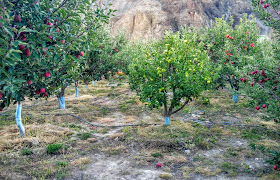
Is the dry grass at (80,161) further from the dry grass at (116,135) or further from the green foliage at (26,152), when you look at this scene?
the dry grass at (116,135)

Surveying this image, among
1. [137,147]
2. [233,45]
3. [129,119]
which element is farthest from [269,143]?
[233,45]

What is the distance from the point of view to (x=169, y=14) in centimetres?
5459

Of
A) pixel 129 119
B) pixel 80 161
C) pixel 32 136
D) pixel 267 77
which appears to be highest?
pixel 267 77

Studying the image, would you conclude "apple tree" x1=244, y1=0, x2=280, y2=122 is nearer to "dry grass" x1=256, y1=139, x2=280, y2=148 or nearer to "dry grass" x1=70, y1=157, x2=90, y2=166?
"dry grass" x1=256, y1=139, x2=280, y2=148

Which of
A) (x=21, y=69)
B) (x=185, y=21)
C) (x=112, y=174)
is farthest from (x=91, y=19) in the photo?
(x=185, y=21)

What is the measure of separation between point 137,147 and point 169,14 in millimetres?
52429

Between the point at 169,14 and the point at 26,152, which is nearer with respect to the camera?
the point at 26,152

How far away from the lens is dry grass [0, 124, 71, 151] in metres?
7.21

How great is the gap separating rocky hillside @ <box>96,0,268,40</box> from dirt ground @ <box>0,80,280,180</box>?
142 feet

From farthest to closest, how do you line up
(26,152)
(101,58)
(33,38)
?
1. (101,58)
2. (26,152)
3. (33,38)

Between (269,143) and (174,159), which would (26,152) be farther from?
(269,143)

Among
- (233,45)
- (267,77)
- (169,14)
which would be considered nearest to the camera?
(267,77)

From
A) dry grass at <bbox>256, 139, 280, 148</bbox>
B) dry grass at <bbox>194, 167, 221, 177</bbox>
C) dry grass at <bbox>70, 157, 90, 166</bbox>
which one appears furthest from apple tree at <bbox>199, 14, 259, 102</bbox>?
dry grass at <bbox>70, 157, 90, 166</bbox>

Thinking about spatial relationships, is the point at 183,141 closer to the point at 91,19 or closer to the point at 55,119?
the point at 91,19
